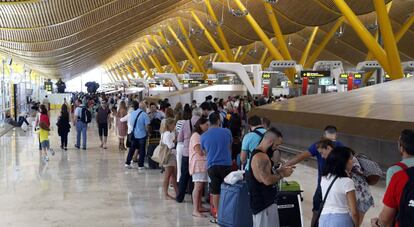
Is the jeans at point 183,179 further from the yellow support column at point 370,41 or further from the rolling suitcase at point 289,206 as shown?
the yellow support column at point 370,41

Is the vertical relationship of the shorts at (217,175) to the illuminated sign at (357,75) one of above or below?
below

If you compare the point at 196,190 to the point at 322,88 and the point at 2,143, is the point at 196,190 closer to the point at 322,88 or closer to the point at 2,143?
the point at 2,143

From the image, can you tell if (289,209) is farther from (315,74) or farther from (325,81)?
(325,81)

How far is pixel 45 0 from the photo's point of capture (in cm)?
2056

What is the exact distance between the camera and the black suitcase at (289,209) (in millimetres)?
6395

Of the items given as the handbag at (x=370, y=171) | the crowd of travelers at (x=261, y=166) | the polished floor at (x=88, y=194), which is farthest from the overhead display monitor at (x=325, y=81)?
the handbag at (x=370, y=171)

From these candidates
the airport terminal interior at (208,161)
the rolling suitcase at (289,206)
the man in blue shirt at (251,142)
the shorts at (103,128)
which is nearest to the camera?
the airport terminal interior at (208,161)

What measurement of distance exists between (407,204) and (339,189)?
2.87ft

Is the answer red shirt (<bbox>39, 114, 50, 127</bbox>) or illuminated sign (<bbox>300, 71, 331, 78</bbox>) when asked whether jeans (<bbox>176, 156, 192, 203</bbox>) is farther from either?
illuminated sign (<bbox>300, 71, 331, 78</bbox>)

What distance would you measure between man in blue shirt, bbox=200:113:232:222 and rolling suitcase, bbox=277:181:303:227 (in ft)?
3.90

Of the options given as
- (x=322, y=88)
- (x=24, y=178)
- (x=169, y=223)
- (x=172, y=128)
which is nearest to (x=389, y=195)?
(x=169, y=223)

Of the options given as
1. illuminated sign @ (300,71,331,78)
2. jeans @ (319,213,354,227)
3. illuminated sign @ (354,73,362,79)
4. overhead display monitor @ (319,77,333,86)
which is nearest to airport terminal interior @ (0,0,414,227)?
jeans @ (319,213,354,227)

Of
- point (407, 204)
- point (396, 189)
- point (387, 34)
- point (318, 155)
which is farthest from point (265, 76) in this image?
point (407, 204)

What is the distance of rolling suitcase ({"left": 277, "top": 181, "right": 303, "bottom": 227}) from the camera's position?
21.0ft
